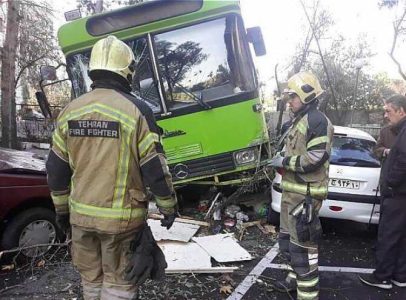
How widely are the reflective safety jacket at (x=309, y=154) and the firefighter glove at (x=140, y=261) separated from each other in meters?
1.45

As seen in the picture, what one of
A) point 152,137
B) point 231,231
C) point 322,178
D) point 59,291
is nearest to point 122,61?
point 152,137

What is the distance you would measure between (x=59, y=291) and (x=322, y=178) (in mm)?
2632

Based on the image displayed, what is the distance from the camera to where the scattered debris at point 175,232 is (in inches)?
192

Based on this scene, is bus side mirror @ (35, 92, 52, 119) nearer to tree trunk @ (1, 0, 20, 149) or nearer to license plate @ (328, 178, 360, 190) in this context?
license plate @ (328, 178, 360, 190)

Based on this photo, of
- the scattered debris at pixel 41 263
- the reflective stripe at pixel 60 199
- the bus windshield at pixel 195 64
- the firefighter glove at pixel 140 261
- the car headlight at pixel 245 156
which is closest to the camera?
the firefighter glove at pixel 140 261

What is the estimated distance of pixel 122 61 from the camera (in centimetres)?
254

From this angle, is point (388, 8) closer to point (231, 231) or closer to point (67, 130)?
point (231, 231)

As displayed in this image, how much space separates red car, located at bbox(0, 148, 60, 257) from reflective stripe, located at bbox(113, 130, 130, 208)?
→ 7.56ft

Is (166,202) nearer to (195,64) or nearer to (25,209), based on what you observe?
(25,209)

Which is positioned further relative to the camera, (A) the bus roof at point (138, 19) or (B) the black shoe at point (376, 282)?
(A) the bus roof at point (138, 19)

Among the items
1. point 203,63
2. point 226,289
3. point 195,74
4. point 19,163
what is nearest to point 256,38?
point 203,63

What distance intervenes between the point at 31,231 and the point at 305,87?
10.5 ft

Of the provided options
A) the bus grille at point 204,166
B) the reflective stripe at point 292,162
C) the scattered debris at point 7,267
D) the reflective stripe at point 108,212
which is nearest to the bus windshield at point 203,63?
the bus grille at point 204,166

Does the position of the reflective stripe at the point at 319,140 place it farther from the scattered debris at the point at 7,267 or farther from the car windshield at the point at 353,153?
the scattered debris at the point at 7,267
